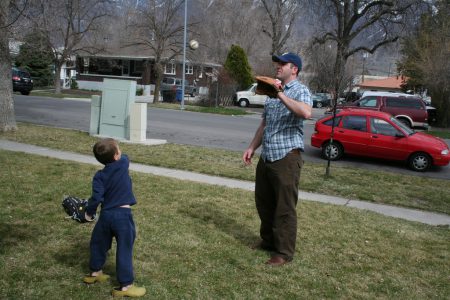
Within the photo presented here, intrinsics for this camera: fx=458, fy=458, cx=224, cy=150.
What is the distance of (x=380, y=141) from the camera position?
11.8 m

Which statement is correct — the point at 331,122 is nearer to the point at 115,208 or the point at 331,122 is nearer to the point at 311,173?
the point at 311,173

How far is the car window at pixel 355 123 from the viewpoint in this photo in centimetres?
1213

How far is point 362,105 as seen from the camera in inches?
832

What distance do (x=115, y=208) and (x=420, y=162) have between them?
9.64 m

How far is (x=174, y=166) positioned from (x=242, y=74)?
25.2 m

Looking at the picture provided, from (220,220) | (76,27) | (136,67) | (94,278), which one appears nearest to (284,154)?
(220,220)

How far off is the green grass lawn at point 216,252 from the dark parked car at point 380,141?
525 centimetres

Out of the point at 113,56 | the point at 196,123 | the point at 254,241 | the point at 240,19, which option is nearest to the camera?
the point at 254,241

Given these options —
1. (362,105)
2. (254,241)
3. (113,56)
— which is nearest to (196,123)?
(362,105)

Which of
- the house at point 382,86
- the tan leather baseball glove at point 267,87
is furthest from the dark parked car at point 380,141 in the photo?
the house at point 382,86

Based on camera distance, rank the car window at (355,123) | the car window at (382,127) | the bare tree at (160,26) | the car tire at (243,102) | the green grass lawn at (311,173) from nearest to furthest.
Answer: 1. the green grass lawn at (311,173)
2. the car window at (382,127)
3. the car window at (355,123)
4. the car tire at (243,102)
5. the bare tree at (160,26)

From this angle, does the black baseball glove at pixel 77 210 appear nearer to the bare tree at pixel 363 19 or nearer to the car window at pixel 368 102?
the car window at pixel 368 102

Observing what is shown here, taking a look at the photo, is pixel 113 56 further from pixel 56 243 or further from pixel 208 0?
pixel 56 243

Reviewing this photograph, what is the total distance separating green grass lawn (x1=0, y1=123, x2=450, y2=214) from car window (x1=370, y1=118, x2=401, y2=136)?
173 centimetres
